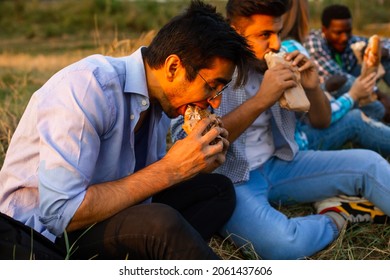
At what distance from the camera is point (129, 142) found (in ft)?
8.13

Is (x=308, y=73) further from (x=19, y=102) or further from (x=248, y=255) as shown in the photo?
(x=19, y=102)

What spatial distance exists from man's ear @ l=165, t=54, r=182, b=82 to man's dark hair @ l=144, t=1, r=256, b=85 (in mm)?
22

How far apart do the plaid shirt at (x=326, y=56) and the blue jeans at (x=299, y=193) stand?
71.1 inches

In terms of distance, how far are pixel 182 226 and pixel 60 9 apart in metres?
20.6

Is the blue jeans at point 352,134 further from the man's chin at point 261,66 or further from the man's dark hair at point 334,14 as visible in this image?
the man's dark hair at point 334,14

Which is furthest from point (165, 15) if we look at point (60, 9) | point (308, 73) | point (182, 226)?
point (182, 226)

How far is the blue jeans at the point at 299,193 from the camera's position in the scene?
2955 millimetres

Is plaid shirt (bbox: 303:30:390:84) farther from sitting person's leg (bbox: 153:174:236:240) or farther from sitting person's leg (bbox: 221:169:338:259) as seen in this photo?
sitting person's leg (bbox: 153:174:236:240)

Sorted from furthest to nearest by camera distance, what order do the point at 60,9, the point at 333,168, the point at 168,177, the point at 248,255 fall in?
the point at 60,9 < the point at 333,168 < the point at 248,255 < the point at 168,177

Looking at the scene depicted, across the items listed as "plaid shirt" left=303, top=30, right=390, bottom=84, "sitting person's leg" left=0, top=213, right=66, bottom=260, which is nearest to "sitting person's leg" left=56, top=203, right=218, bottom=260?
"sitting person's leg" left=0, top=213, right=66, bottom=260

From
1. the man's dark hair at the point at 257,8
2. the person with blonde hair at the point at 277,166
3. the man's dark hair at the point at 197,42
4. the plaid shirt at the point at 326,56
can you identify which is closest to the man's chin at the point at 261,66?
the person with blonde hair at the point at 277,166

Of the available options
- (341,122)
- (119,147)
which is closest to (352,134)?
(341,122)

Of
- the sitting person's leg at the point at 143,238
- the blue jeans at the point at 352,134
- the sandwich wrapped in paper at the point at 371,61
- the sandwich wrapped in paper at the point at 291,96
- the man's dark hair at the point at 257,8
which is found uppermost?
the man's dark hair at the point at 257,8

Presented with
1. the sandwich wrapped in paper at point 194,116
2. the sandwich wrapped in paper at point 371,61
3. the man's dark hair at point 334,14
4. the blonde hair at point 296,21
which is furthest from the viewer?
the man's dark hair at point 334,14
